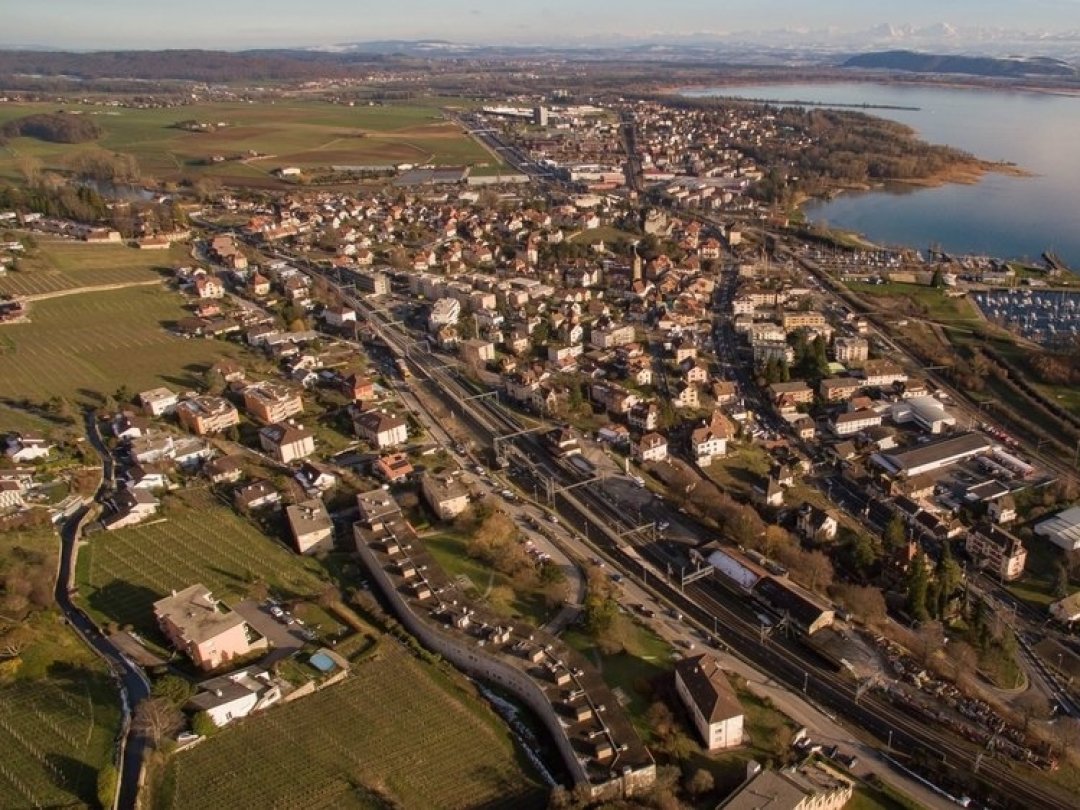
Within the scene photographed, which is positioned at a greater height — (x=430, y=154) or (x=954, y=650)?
(x=430, y=154)

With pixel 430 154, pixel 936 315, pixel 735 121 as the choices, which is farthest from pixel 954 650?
pixel 735 121

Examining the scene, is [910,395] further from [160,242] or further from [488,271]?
[160,242]

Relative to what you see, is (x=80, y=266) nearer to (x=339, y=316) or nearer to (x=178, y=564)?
(x=339, y=316)

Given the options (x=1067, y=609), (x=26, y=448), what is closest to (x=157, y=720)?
(x=26, y=448)

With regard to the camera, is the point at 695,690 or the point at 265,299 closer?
the point at 695,690

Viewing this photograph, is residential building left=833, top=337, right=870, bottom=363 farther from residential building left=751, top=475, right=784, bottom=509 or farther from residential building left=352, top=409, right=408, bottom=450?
residential building left=352, top=409, right=408, bottom=450

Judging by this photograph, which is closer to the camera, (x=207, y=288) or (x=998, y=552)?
(x=998, y=552)

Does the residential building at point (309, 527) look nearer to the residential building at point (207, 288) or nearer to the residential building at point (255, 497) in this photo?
the residential building at point (255, 497)
